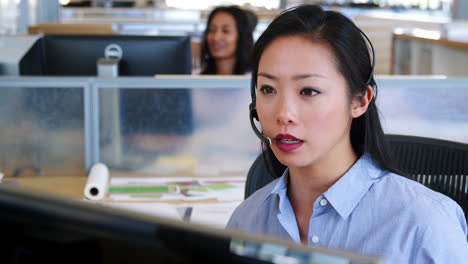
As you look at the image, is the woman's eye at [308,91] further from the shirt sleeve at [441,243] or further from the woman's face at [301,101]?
the shirt sleeve at [441,243]

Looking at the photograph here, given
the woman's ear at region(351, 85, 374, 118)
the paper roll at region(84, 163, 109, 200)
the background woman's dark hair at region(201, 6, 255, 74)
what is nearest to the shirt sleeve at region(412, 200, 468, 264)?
the woman's ear at region(351, 85, 374, 118)

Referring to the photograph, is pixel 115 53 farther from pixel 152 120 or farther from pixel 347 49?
pixel 347 49

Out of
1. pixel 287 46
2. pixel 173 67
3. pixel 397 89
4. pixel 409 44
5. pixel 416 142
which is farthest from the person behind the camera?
pixel 409 44

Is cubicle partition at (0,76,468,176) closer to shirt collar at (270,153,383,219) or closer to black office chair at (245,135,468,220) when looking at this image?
black office chair at (245,135,468,220)

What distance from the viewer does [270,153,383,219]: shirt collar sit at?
984mm

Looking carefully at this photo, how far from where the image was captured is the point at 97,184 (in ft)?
6.66

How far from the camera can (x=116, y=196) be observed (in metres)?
2.04

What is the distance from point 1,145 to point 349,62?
5.08 ft

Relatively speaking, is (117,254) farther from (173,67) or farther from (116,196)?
(173,67)

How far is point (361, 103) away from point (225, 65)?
8.97 feet

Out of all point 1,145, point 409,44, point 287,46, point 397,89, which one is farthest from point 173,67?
point 409,44

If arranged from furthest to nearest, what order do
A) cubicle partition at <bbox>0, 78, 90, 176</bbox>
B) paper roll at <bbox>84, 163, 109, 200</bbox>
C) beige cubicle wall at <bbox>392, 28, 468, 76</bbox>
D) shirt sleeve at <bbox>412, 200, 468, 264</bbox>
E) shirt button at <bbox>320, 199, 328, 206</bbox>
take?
beige cubicle wall at <bbox>392, 28, 468, 76</bbox> → cubicle partition at <bbox>0, 78, 90, 176</bbox> → paper roll at <bbox>84, 163, 109, 200</bbox> → shirt button at <bbox>320, 199, 328, 206</bbox> → shirt sleeve at <bbox>412, 200, 468, 264</bbox>

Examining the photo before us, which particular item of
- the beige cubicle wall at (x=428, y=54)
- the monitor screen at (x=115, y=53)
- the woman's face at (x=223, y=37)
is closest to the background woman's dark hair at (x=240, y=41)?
the woman's face at (x=223, y=37)

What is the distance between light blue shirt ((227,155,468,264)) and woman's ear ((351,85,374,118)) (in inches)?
3.0
